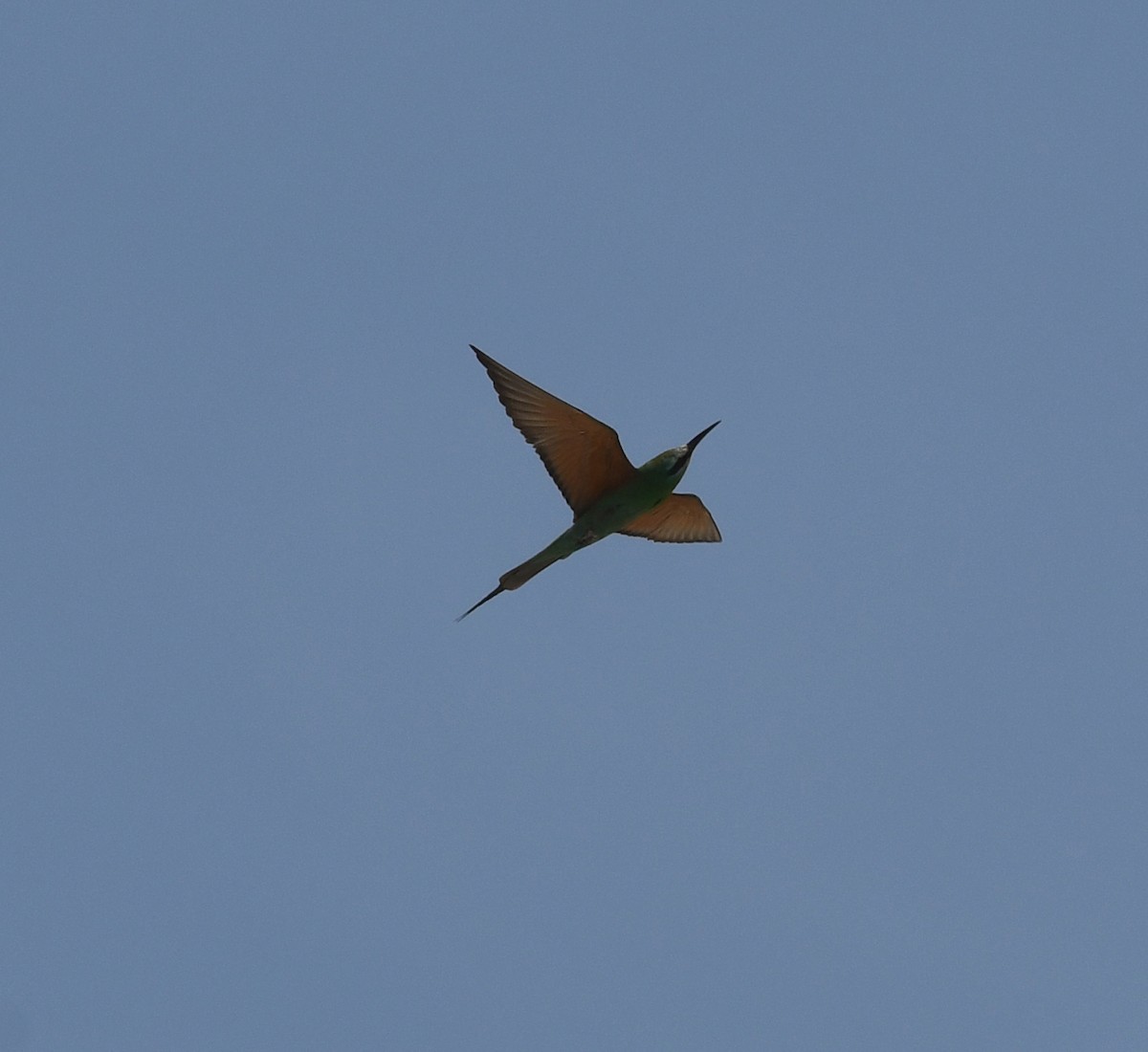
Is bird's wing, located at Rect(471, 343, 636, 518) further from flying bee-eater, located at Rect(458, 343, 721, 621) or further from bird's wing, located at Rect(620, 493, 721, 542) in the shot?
bird's wing, located at Rect(620, 493, 721, 542)

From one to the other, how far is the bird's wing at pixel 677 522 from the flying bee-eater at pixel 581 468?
500 millimetres

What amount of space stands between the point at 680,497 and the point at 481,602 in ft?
6.25

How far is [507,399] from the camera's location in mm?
9969

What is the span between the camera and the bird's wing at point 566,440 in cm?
983

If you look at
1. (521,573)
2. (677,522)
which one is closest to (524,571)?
(521,573)

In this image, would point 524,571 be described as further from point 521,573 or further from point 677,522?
point 677,522

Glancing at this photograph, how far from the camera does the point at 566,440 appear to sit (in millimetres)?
10148

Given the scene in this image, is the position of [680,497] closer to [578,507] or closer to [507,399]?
[578,507]

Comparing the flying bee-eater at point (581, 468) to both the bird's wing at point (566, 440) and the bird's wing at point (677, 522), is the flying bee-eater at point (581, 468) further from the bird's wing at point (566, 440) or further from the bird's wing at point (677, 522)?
Result: the bird's wing at point (677, 522)

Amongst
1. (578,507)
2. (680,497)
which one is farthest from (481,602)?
(680,497)

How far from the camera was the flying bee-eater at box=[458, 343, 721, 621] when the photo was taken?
9898mm

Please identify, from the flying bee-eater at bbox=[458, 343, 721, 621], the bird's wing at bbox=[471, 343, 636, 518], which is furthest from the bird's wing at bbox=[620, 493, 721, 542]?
the bird's wing at bbox=[471, 343, 636, 518]

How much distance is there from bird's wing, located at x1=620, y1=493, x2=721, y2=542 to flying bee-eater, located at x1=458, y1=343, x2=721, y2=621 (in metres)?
0.50

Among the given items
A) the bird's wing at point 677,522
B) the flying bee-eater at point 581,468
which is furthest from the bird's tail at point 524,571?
the bird's wing at point 677,522
